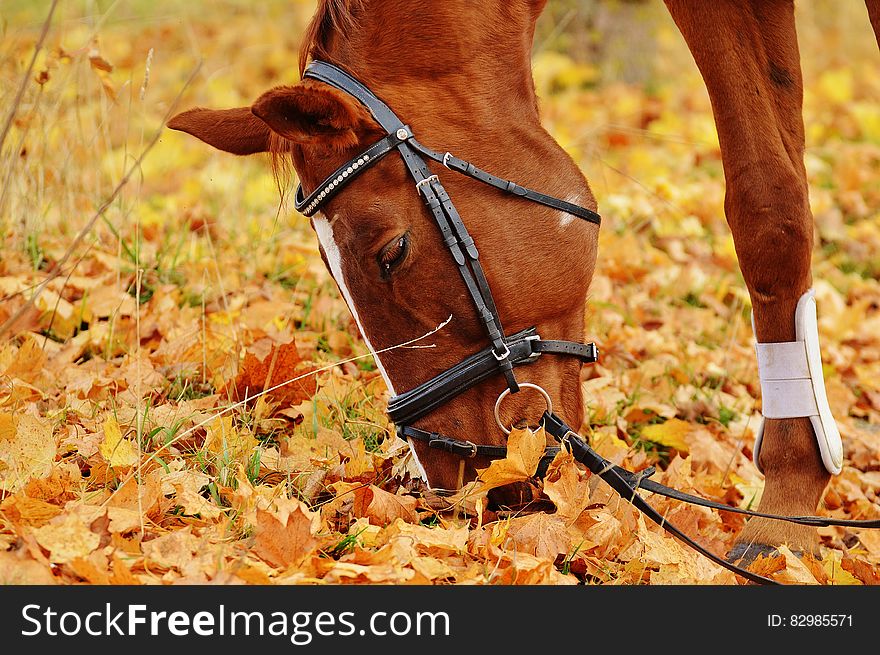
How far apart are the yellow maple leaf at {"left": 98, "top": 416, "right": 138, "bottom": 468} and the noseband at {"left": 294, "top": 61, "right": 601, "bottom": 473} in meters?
0.71

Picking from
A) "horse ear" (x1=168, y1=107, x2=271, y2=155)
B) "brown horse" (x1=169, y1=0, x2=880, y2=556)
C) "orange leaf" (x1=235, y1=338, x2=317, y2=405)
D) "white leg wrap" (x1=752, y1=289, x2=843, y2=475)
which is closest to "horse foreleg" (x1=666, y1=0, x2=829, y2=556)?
"white leg wrap" (x1=752, y1=289, x2=843, y2=475)

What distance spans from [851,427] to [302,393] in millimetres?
2289

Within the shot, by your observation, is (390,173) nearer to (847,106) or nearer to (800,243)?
(800,243)

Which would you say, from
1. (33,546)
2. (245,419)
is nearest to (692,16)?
(245,419)

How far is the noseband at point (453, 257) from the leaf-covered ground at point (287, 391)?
0.62 feet

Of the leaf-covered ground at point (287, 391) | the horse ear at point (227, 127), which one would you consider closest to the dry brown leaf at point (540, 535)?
the leaf-covered ground at point (287, 391)

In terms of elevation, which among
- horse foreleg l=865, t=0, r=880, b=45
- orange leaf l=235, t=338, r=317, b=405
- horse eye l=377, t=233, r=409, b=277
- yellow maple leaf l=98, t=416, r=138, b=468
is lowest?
yellow maple leaf l=98, t=416, r=138, b=468

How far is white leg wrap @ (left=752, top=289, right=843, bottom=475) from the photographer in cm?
297

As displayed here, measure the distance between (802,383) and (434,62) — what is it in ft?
4.89

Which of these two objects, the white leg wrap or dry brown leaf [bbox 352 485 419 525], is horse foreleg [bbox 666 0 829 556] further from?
dry brown leaf [bbox 352 485 419 525]

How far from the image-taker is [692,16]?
3.03 metres

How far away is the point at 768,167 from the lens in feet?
9.92

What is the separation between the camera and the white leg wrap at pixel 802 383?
9.74 ft

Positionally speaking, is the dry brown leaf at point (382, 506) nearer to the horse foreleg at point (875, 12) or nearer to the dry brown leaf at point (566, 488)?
the dry brown leaf at point (566, 488)
